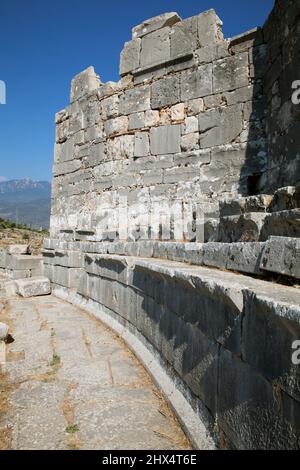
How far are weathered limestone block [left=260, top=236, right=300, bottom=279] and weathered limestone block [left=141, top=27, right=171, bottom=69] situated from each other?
5.29 metres

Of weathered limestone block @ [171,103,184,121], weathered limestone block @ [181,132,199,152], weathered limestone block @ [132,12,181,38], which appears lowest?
weathered limestone block @ [181,132,199,152]

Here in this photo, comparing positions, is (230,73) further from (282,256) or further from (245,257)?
(282,256)

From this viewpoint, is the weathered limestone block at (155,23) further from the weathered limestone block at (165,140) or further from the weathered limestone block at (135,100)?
the weathered limestone block at (165,140)

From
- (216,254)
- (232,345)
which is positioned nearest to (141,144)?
(216,254)

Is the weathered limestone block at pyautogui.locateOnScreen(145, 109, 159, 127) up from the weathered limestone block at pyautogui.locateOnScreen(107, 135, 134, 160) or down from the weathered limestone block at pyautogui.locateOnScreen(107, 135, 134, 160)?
up

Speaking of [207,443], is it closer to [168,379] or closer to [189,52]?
[168,379]

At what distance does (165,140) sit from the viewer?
6.45 m

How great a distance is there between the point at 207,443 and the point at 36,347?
8.99ft

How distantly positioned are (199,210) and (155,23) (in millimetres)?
3657

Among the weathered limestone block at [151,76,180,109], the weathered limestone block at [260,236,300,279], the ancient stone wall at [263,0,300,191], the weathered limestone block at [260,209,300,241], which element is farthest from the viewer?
the weathered limestone block at [151,76,180,109]

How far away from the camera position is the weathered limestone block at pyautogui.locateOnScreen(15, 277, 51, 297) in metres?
7.85

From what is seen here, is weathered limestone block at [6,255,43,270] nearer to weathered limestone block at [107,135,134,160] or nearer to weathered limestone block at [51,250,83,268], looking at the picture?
weathered limestone block at [51,250,83,268]

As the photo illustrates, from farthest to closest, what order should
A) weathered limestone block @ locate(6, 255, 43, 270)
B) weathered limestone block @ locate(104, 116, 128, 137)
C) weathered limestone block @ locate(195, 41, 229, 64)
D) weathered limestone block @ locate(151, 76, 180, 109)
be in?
1. weathered limestone block @ locate(6, 255, 43, 270)
2. weathered limestone block @ locate(104, 116, 128, 137)
3. weathered limestone block @ locate(151, 76, 180, 109)
4. weathered limestone block @ locate(195, 41, 229, 64)

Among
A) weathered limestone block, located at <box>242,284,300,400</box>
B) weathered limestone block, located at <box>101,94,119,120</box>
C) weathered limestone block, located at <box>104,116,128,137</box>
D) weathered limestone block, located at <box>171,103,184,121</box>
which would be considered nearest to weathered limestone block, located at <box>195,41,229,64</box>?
weathered limestone block, located at <box>171,103,184,121</box>
